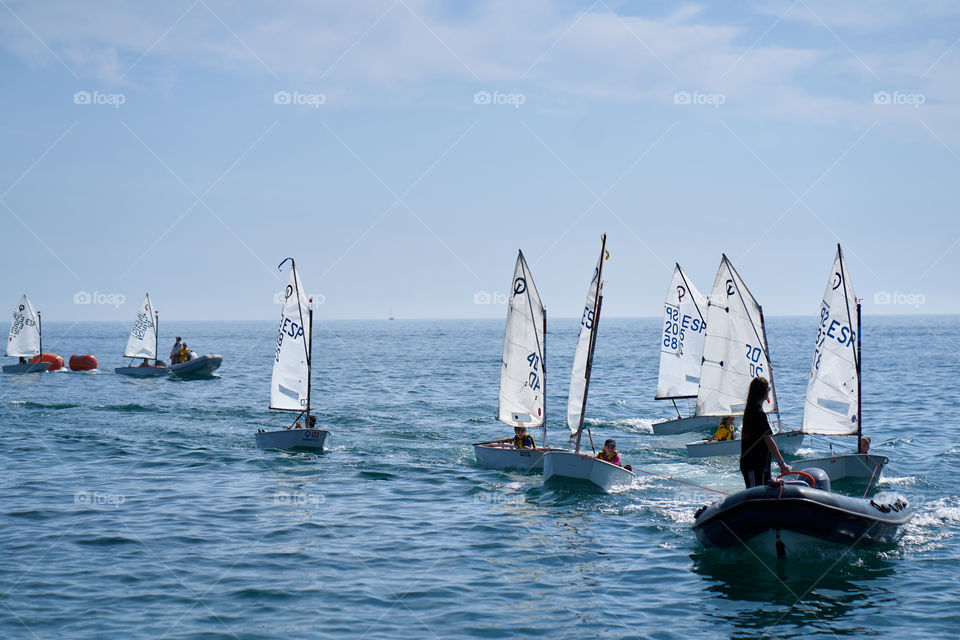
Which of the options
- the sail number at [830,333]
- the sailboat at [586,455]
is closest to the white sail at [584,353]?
the sailboat at [586,455]

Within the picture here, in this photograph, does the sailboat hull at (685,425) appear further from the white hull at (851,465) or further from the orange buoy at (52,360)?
the orange buoy at (52,360)

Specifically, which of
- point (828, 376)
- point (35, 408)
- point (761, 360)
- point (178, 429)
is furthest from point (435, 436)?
point (35, 408)

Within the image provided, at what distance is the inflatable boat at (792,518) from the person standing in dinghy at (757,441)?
51 cm

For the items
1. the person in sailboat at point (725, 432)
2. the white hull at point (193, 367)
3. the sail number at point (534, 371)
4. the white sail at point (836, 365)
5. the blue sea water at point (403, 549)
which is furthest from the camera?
the white hull at point (193, 367)

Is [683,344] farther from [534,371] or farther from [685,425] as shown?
[534,371]

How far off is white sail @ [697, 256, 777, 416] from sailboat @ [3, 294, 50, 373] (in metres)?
55.2

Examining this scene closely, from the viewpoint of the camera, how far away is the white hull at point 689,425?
34875 mm

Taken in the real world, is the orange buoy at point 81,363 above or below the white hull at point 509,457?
above

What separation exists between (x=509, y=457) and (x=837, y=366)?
10.6 m

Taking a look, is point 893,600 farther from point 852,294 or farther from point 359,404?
point 359,404

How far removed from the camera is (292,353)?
1227 inches

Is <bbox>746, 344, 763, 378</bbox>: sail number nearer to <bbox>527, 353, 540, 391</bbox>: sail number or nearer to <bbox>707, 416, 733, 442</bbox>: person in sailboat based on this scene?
<bbox>707, 416, 733, 442</bbox>: person in sailboat

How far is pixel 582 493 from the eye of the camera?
2338 centimetres

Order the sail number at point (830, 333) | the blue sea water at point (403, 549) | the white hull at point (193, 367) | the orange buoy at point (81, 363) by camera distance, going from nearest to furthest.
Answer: the blue sea water at point (403, 549) → the sail number at point (830, 333) → the white hull at point (193, 367) → the orange buoy at point (81, 363)
